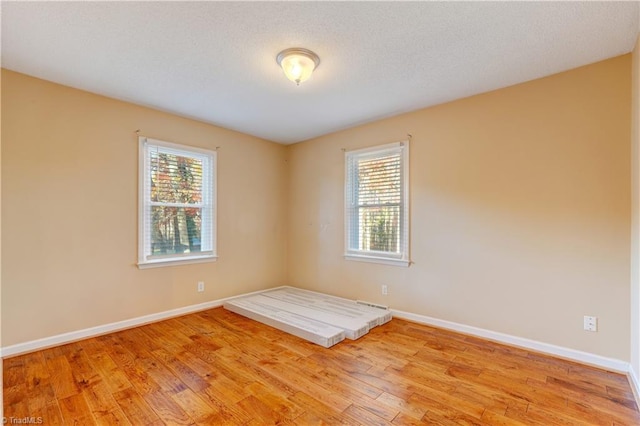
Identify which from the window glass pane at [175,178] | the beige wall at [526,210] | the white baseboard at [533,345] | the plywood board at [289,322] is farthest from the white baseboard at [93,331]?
the white baseboard at [533,345]

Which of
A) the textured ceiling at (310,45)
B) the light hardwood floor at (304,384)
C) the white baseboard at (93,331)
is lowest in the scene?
the light hardwood floor at (304,384)

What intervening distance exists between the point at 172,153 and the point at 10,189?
151 centimetres

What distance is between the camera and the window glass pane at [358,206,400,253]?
3744 mm

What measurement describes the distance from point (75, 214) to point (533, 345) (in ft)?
15.1

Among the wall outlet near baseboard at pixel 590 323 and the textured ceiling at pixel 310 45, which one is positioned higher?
the textured ceiling at pixel 310 45

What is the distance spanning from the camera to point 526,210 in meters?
2.79

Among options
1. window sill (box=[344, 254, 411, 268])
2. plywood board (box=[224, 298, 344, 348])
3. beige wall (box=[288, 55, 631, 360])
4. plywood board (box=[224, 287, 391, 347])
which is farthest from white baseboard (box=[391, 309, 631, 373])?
plywood board (box=[224, 298, 344, 348])

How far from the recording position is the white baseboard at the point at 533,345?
7.84ft

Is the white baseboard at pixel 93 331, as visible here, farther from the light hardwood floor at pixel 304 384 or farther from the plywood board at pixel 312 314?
the plywood board at pixel 312 314

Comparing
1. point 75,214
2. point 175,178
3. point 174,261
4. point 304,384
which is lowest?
point 304,384

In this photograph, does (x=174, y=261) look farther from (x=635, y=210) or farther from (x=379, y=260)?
(x=635, y=210)

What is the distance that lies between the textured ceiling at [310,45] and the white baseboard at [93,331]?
246 centimetres

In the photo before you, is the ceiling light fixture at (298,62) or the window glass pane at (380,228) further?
the window glass pane at (380,228)

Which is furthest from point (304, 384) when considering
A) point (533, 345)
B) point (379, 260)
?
point (533, 345)
